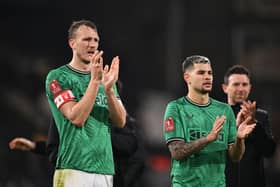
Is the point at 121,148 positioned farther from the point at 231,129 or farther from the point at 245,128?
the point at 245,128

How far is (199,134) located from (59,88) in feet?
3.96

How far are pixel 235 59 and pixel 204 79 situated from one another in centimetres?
1396

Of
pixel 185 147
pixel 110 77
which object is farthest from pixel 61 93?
pixel 185 147

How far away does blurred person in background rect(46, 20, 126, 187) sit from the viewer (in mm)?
A: 6141

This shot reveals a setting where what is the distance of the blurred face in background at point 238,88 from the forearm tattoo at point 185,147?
1352mm

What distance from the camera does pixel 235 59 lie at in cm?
2062

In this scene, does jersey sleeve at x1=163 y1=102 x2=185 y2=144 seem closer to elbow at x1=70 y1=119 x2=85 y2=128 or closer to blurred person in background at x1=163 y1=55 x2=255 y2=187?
blurred person in background at x1=163 y1=55 x2=255 y2=187

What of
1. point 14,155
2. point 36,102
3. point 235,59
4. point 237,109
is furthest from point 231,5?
point 237,109

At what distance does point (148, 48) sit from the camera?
2428cm

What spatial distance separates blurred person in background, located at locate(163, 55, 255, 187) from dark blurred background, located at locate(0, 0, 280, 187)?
11025 mm

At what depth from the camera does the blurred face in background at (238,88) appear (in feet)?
25.5

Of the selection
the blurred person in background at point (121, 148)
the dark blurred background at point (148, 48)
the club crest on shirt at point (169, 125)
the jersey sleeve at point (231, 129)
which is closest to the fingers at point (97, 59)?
the club crest on shirt at point (169, 125)

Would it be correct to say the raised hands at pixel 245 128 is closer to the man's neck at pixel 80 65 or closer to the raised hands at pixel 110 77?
the raised hands at pixel 110 77

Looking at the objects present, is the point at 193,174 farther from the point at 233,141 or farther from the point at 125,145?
the point at 125,145
